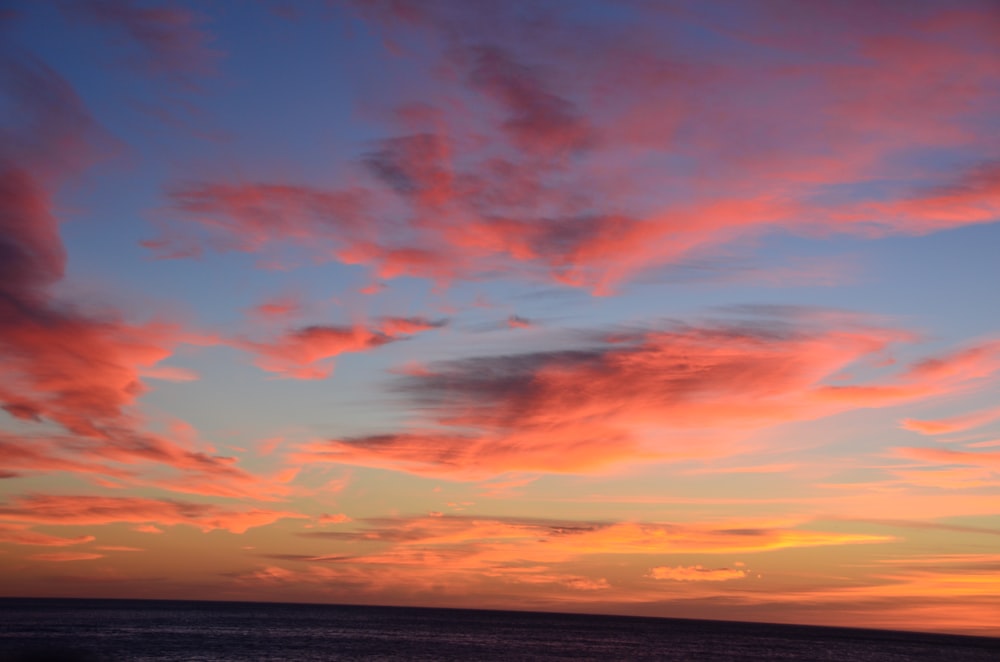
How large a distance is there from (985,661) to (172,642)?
507ft

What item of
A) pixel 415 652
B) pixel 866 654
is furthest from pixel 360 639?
pixel 866 654

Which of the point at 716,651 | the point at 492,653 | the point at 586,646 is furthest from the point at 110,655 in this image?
the point at 716,651

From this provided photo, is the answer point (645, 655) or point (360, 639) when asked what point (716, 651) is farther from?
point (360, 639)

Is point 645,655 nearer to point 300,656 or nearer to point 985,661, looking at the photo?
point 300,656

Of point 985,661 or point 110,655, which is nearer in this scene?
point 110,655

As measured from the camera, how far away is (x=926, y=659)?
17038cm

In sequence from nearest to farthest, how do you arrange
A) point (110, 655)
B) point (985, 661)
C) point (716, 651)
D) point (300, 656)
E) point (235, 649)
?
point (110, 655) < point (300, 656) < point (235, 649) < point (716, 651) < point (985, 661)

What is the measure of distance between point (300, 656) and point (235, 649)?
13.1m

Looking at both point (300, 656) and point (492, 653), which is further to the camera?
point (492, 653)

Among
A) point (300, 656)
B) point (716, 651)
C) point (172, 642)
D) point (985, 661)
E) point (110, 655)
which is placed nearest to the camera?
point (110, 655)

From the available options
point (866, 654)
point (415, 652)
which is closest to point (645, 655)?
point (415, 652)

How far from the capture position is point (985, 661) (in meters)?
168

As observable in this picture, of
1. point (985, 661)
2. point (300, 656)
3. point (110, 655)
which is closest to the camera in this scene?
point (110, 655)

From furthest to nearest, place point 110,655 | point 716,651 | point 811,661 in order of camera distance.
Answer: point 716,651 < point 811,661 < point 110,655
